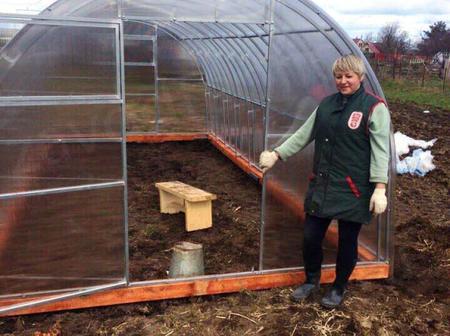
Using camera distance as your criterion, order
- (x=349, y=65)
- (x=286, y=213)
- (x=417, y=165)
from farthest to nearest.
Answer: (x=417, y=165)
(x=286, y=213)
(x=349, y=65)

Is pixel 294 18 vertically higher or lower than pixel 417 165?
higher

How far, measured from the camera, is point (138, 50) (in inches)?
448

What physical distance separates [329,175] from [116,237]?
1792 millimetres

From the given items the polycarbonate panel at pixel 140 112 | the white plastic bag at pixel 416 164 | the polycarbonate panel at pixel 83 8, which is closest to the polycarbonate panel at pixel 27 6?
the polycarbonate panel at pixel 83 8

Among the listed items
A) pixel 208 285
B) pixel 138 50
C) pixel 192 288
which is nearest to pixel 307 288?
pixel 208 285

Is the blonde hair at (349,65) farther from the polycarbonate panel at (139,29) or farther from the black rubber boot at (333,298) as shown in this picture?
the polycarbonate panel at (139,29)

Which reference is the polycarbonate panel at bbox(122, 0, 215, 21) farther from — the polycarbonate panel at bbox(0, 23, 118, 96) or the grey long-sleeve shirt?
the grey long-sleeve shirt

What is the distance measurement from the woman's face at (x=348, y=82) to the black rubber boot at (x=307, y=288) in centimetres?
165

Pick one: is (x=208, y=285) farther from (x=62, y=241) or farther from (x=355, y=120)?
(x=355, y=120)

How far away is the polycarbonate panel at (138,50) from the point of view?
11359mm

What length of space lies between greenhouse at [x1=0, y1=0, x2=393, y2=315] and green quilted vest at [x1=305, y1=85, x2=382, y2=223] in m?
0.74

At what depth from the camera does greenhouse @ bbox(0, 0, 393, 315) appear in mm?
3785

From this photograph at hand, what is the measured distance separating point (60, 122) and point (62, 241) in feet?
3.08

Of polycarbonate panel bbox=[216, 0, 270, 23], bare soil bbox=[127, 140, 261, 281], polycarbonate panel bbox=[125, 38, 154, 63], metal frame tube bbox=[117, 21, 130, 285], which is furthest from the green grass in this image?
metal frame tube bbox=[117, 21, 130, 285]
